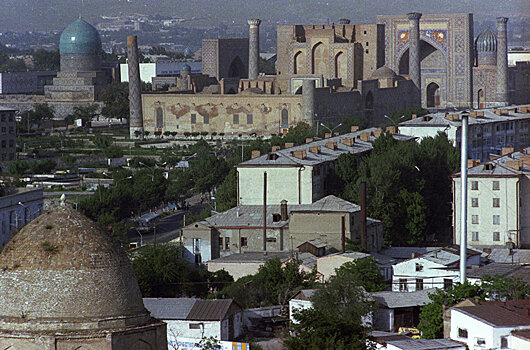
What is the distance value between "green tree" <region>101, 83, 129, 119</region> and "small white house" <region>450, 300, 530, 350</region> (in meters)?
41.8

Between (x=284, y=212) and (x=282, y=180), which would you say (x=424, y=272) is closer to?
(x=284, y=212)

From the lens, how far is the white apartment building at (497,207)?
953 inches

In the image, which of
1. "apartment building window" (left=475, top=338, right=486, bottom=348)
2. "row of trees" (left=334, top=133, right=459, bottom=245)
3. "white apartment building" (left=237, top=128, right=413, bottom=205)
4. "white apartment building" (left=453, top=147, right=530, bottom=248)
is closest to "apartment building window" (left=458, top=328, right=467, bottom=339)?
"apartment building window" (left=475, top=338, right=486, bottom=348)

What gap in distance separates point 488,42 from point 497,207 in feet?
117

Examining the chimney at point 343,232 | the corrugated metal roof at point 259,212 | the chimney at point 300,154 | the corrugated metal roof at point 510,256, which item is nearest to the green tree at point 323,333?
the corrugated metal roof at point 510,256

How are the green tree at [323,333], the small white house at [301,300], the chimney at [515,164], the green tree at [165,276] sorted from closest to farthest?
the green tree at [323,333]
the small white house at [301,300]
the green tree at [165,276]
the chimney at [515,164]

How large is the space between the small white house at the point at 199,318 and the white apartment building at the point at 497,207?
866cm

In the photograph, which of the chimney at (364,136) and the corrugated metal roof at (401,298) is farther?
the chimney at (364,136)

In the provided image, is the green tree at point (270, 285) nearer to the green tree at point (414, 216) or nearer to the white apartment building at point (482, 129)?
the green tree at point (414, 216)

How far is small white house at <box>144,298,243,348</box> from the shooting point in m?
15.9

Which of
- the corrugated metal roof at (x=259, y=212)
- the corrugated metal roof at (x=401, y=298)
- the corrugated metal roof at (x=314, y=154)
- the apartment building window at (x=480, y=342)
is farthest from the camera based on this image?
the corrugated metal roof at (x=314, y=154)

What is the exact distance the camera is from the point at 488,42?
2324 inches

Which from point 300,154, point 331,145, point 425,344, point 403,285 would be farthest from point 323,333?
point 331,145

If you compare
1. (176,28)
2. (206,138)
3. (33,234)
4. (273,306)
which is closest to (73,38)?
(206,138)
